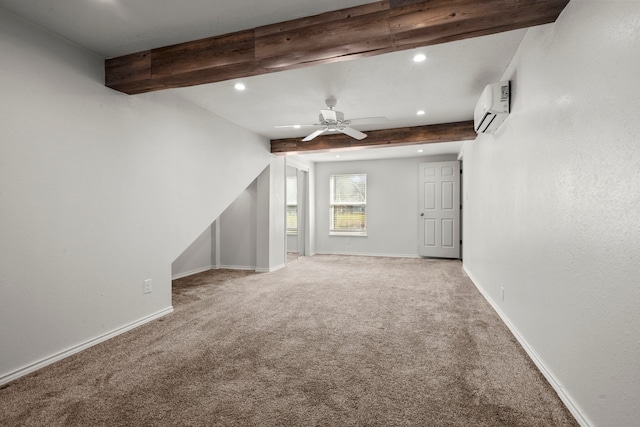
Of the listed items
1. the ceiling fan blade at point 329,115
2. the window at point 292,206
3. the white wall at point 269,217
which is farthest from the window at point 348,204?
the ceiling fan blade at point 329,115

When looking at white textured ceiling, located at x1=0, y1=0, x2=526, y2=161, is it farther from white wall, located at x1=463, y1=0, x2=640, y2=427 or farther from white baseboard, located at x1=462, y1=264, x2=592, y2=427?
white baseboard, located at x1=462, y1=264, x2=592, y2=427

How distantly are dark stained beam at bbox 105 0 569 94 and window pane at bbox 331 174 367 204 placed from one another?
17.6 ft

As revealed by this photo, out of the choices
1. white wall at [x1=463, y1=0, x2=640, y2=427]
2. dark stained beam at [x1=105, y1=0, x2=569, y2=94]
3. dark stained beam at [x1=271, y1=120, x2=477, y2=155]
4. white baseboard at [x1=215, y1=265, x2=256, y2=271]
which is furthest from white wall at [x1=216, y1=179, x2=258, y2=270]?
white wall at [x1=463, y1=0, x2=640, y2=427]

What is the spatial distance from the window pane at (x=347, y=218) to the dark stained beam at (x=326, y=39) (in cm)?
550

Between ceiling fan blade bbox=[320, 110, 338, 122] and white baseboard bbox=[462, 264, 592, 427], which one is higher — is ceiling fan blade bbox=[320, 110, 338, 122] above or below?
above

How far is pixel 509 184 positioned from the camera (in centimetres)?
270

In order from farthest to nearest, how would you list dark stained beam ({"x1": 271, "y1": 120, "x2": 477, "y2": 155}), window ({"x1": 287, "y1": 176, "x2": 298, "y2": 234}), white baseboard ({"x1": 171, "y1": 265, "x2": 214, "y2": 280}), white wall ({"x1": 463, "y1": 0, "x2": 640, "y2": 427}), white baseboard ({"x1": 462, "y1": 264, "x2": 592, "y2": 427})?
window ({"x1": 287, "y1": 176, "x2": 298, "y2": 234})
white baseboard ({"x1": 171, "y1": 265, "x2": 214, "y2": 280})
dark stained beam ({"x1": 271, "y1": 120, "x2": 477, "y2": 155})
white baseboard ({"x1": 462, "y1": 264, "x2": 592, "y2": 427})
white wall ({"x1": 463, "y1": 0, "x2": 640, "y2": 427})

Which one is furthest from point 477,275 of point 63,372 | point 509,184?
point 63,372

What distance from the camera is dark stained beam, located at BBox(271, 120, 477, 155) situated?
4.55 metres

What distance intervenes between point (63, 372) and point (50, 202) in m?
1.17

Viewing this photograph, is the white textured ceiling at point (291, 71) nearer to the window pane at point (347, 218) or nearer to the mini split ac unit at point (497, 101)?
the mini split ac unit at point (497, 101)

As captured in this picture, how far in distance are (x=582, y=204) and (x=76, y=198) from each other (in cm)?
326

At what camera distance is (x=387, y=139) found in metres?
4.88

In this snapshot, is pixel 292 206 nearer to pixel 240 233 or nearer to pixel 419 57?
pixel 240 233
